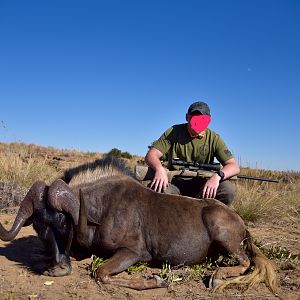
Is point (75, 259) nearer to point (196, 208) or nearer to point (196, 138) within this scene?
point (196, 208)

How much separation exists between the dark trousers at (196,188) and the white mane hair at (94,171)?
979 millimetres

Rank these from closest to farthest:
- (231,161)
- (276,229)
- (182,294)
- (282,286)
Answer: (182,294) < (282,286) < (231,161) < (276,229)

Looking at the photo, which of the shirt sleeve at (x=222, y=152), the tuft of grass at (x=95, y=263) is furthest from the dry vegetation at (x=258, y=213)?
the shirt sleeve at (x=222, y=152)

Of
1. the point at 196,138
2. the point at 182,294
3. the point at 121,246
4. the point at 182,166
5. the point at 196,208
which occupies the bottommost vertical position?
the point at 182,294

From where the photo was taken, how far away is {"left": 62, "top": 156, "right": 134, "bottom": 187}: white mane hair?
200 inches

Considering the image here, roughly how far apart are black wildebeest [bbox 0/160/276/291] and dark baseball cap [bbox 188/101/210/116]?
1546 millimetres

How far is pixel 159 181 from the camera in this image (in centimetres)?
565

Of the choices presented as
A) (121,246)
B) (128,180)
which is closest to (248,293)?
(121,246)

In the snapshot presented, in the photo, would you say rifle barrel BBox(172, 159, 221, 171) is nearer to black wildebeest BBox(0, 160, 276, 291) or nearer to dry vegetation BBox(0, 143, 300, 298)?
black wildebeest BBox(0, 160, 276, 291)

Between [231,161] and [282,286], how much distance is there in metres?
2.04

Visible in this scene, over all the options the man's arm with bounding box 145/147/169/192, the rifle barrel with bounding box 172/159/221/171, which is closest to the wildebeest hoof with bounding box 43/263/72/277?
the man's arm with bounding box 145/147/169/192

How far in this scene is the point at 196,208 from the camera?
507cm

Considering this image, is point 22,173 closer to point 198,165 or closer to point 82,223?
point 198,165

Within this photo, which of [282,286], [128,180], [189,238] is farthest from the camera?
[128,180]
